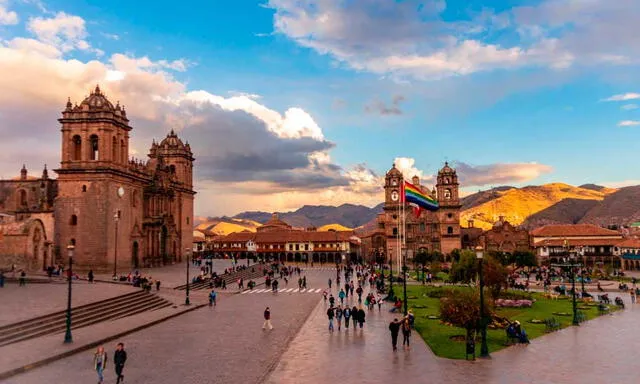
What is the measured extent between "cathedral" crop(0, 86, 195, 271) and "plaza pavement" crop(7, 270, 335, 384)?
72.4ft

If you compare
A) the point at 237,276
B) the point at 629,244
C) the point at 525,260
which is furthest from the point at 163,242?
the point at 629,244

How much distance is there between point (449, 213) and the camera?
10106 centimetres

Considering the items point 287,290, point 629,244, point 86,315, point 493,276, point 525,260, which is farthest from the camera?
point 629,244

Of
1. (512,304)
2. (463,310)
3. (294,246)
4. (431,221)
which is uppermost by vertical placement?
(431,221)

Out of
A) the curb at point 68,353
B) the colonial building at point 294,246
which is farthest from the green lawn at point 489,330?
the colonial building at point 294,246

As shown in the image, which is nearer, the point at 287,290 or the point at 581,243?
the point at 287,290

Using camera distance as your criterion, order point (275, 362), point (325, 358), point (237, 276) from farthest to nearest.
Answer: point (237, 276) → point (325, 358) → point (275, 362)

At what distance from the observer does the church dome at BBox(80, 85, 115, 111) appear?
5444 cm

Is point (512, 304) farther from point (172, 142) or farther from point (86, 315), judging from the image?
point (172, 142)

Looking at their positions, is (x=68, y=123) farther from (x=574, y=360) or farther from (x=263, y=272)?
(x=574, y=360)

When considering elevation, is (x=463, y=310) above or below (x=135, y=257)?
below

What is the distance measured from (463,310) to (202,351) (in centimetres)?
1074

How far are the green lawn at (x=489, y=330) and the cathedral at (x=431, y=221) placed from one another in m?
57.5

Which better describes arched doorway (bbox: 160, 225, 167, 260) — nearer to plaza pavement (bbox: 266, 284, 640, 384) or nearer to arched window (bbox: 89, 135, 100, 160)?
arched window (bbox: 89, 135, 100, 160)
